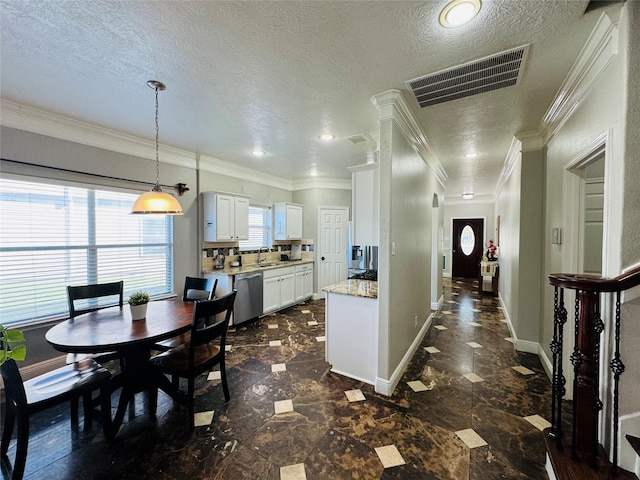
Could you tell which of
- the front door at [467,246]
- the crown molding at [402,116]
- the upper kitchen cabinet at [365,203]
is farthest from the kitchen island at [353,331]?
the front door at [467,246]

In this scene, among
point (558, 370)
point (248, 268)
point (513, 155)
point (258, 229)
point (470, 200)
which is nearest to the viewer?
point (558, 370)

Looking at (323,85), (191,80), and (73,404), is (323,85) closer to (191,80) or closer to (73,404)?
(191,80)

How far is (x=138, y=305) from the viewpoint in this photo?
7.41ft

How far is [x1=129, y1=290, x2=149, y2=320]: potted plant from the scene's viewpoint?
7.35 feet

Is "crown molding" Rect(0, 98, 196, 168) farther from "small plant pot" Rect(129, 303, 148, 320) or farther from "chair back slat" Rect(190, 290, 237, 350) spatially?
"chair back slat" Rect(190, 290, 237, 350)

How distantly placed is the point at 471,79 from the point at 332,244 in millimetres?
4166

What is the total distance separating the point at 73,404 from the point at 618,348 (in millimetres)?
3438

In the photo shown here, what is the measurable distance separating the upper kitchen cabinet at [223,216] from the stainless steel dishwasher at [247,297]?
0.72 meters

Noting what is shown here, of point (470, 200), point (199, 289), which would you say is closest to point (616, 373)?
point (199, 289)

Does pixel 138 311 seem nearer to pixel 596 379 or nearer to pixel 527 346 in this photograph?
pixel 596 379

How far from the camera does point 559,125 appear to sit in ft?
8.11

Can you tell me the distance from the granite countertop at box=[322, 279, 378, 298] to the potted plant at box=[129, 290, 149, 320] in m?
1.62

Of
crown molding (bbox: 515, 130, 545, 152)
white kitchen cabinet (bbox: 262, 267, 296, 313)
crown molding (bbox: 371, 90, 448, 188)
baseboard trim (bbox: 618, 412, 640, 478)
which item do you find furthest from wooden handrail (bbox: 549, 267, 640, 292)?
white kitchen cabinet (bbox: 262, 267, 296, 313)

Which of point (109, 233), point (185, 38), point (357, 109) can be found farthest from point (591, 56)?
point (109, 233)
